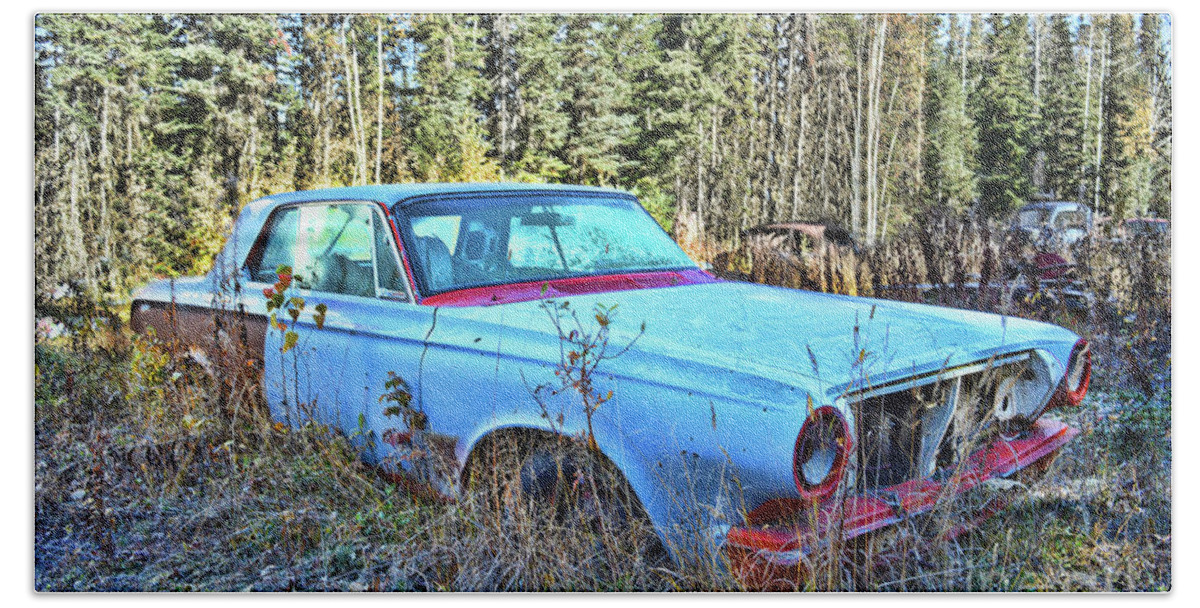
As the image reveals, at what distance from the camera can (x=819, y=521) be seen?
2096 millimetres

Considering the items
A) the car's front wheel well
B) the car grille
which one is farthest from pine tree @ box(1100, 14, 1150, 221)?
the car's front wheel well

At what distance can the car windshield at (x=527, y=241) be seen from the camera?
285cm

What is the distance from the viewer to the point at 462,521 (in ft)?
8.68

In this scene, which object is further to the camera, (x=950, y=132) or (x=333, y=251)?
(x=950, y=132)

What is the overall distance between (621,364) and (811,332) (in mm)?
516

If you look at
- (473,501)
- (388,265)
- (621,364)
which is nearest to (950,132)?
(621,364)

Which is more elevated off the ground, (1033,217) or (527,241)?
(1033,217)

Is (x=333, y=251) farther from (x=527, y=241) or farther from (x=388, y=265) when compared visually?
(x=527, y=241)

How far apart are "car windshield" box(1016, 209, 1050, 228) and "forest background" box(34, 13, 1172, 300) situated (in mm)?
75

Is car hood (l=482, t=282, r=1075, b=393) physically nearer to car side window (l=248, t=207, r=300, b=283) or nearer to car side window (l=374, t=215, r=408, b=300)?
car side window (l=374, t=215, r=408, b=300)

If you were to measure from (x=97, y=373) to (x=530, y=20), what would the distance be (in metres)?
2.15

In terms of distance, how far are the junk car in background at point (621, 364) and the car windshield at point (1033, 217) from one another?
0.95 m

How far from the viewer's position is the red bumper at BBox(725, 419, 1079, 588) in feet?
6.81

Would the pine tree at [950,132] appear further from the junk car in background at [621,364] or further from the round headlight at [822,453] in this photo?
the round headlight at [822,453]
